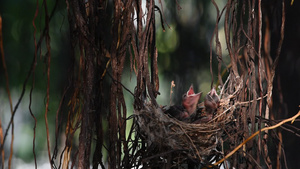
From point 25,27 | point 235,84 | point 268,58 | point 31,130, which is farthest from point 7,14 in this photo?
point 268,58

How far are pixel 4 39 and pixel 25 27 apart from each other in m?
0.06

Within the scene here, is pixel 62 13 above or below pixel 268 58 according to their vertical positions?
above

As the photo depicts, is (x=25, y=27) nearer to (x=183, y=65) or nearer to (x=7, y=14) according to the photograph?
(x=7, y=14)

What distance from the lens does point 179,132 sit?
86 centimetres

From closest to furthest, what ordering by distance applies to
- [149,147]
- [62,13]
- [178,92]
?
[149,147], [62,13], [178,92]

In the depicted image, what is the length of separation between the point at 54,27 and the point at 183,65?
40cm

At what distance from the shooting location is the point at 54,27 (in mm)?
1011

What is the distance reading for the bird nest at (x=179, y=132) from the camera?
2.84 ft

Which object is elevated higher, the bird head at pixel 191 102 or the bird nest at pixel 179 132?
the bird head at pixel 191 102

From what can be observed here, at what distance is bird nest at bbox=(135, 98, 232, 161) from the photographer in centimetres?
86

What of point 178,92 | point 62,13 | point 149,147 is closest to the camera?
point 149,147

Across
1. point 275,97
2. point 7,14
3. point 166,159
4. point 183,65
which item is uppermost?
point 7,14

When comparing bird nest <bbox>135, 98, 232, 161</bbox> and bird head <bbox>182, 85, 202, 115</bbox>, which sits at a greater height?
bird head <bbox>182, 85, 202, 115</bbox>

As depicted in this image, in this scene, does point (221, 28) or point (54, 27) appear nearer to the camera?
point (54, 27)
